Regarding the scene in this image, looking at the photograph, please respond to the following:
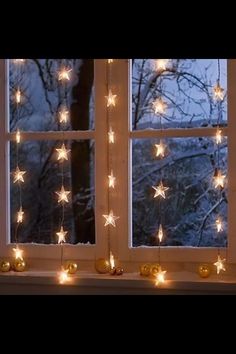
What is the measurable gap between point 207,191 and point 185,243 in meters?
0.28

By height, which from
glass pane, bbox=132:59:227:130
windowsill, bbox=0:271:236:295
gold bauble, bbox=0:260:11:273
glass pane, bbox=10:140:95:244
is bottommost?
windowsill, bbox=0:271:236:295

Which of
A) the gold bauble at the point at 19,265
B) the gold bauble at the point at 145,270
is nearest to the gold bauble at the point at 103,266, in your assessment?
the gold bauble at the point at 145,270

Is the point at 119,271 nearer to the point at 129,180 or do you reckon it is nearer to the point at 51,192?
the point at 129,180

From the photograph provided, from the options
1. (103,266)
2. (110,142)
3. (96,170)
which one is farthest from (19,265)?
(110,142)

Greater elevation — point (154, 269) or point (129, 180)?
point (129, 180)

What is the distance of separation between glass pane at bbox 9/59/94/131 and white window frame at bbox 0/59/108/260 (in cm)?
63

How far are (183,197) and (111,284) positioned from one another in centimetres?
71

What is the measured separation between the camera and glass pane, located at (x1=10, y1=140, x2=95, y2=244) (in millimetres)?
2688

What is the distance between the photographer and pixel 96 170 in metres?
1.93

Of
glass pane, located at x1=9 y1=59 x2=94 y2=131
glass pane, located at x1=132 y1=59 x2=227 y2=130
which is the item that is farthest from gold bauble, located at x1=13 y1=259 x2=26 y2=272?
glass pane, located at x1=9 y1=59 x2=94 y2=131

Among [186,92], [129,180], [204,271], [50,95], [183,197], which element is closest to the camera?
[204,271]

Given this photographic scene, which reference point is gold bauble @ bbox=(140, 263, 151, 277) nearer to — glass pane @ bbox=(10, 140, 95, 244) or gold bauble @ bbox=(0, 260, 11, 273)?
gold bauble @ bbox=(0, 260, 11, 273)
